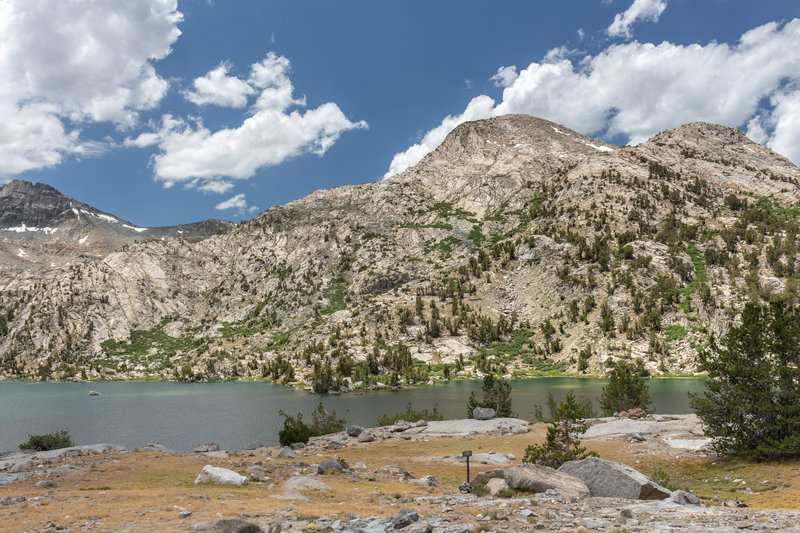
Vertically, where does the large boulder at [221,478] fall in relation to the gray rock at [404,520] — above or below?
below

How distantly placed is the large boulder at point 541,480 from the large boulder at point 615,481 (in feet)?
1.74

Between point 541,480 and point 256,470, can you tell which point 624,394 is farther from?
point 256,470

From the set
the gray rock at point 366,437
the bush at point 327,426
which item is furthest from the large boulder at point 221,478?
the bush at point 327,426

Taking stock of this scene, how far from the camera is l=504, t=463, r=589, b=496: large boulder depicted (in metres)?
17.0

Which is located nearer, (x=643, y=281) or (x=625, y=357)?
(x=625, y=357)

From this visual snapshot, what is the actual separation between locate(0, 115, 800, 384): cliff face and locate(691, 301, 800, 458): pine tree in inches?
3067

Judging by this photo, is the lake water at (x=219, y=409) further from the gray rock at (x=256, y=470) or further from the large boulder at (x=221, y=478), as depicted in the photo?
the large boulder at (x=221, y=478)

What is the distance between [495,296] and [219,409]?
334ft

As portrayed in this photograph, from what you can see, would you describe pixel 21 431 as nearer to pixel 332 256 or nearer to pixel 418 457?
pixel 418 457

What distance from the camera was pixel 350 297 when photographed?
169500mm

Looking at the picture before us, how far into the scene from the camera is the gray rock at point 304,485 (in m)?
19.5

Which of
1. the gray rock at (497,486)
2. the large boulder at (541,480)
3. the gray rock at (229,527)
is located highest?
the gray rock at (229,527)

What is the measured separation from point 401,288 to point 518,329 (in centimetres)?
5130

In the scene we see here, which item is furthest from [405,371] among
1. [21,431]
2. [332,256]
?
[332,256]
